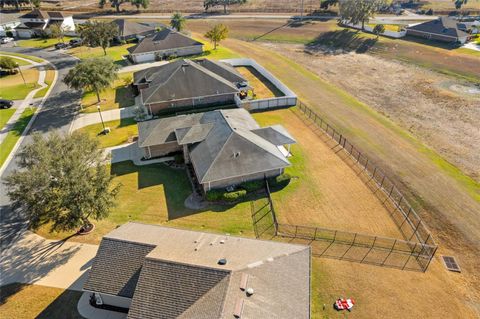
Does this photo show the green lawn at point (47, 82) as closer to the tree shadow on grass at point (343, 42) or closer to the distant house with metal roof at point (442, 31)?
the tree shadow on grass at point (343, 42)

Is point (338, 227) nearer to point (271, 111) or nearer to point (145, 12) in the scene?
point (271, 111)

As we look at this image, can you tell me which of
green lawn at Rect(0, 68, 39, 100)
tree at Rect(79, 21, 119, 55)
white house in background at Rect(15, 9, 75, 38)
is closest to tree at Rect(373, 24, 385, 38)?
tree at Rect(79, 21, 119, 55)

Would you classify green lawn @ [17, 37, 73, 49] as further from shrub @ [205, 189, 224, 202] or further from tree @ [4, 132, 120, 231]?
shrub @ [205, 189, 224, 202]

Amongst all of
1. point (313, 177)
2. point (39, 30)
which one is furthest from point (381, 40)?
point (39, 30)

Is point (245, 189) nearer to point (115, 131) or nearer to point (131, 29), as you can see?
point (115, 131)

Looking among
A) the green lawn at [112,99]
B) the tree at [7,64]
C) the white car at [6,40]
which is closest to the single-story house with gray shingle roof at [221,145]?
the green lawn at [112,99]

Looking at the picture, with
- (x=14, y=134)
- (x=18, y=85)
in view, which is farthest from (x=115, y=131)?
(x=18, y=85)
